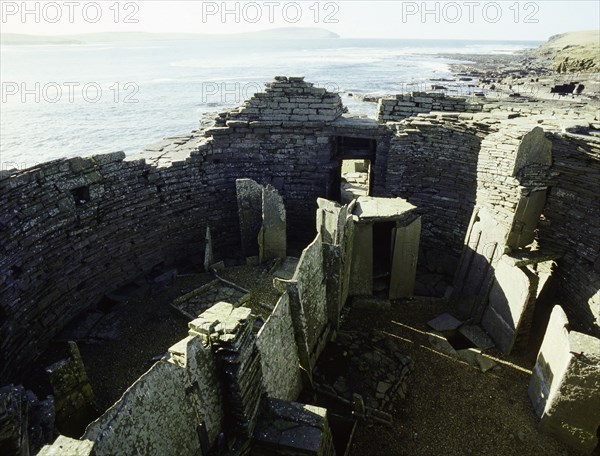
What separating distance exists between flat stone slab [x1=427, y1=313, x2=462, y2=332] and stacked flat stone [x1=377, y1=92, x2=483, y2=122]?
5.55 m

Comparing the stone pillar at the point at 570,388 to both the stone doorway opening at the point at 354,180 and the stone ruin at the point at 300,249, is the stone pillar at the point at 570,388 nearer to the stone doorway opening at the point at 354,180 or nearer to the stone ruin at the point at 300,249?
the stone ruin at the point at 300,249

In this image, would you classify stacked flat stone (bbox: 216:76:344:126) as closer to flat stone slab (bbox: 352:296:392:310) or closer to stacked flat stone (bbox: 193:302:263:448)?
flat stone slab (bbox: 352:296:392:310)

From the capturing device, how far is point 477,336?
7.81 metres

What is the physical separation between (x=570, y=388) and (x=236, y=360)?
465 centimetres

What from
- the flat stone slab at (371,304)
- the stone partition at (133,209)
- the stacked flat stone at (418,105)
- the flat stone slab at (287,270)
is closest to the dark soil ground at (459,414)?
the flat stone slab at (371,304)

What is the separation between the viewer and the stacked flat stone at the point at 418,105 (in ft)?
34.3

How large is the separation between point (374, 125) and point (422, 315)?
16.2 ft

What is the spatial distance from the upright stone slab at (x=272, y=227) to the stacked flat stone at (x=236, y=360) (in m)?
5.02

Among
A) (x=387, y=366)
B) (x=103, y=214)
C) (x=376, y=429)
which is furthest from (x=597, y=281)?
(x=103, y=214)

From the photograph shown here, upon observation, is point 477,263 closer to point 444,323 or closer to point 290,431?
point 444,323

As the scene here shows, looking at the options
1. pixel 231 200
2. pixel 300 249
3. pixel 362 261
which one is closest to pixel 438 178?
pixel 362 261

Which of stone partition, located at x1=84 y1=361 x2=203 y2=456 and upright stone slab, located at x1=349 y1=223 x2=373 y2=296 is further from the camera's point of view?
upright stone slab, located at x1=349 y1=223 x2=373 y2=296

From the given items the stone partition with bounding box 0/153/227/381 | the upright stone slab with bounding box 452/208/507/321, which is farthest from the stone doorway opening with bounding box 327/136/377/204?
the upright stone slab with bounding box 452/208/507/321

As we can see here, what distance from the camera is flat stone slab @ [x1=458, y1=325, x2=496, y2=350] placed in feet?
24.9
